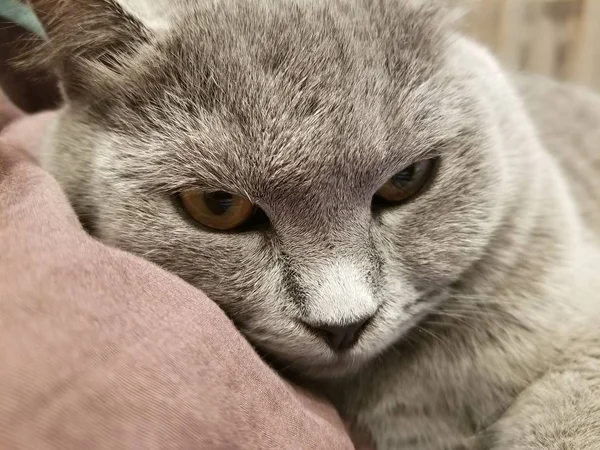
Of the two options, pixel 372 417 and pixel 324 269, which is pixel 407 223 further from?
pixel 372 417

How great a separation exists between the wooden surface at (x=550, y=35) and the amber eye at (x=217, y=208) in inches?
55.4

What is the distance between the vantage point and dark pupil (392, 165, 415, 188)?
77 centimetres

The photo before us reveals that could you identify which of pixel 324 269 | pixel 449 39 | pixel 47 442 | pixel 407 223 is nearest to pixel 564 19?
pixel 449 39

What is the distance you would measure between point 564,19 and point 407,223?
1.58 m

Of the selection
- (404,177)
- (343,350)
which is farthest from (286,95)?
(343,350)

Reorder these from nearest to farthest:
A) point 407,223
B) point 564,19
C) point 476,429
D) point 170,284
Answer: point 170,284 → point 407,223 → point 476,429 → point 564,19

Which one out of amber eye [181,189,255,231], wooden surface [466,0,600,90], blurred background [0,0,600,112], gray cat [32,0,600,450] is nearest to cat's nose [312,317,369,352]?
gray cat [32,0,600,450]

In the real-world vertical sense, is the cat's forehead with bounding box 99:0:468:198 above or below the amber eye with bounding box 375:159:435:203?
above

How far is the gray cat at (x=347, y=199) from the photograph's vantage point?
2.29ft

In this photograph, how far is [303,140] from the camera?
684 mm

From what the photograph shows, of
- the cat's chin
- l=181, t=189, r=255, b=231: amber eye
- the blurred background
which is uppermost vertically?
the blurred background

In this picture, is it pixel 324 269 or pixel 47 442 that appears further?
pixel 324 269

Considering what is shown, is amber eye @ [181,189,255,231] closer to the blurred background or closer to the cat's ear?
the cat's ear

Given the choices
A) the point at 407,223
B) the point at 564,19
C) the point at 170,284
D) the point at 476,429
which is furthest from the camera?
the point at 564,19
